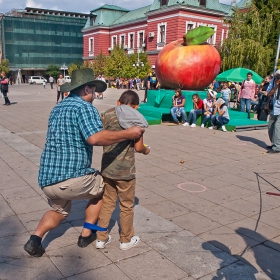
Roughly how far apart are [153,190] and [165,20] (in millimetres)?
39580

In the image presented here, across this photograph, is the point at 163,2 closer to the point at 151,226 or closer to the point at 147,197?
the point at 147,197

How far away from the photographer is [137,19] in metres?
47.5

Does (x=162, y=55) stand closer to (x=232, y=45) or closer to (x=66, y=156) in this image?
(x=66, y=156)

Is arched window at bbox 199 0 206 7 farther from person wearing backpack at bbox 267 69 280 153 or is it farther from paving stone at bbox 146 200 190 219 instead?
paving stone at bbox 146 200 190 219

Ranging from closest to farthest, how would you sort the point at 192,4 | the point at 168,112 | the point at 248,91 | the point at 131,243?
the point at 131,243 → the point at 168,112 → the point at 248,91 → the point at 192,4

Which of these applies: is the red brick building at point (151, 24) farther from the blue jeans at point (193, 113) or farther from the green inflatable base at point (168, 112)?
the blue jeans at point (193, 113)

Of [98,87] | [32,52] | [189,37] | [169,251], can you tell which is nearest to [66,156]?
[98,87]

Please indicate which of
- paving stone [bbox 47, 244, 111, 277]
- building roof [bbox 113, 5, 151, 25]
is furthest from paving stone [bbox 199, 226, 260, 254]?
building roof [bbox 113, 5, 151, 25]

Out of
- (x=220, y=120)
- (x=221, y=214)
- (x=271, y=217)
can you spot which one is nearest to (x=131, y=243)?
(x=221, y=214)

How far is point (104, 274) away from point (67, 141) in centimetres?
127

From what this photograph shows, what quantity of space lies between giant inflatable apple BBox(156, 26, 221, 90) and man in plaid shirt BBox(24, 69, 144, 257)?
8.99 meters

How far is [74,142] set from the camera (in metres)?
2.90

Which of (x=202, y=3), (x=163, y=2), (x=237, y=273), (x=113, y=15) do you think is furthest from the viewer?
(x=113, y=15)

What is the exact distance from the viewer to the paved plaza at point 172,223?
10.1 ft
